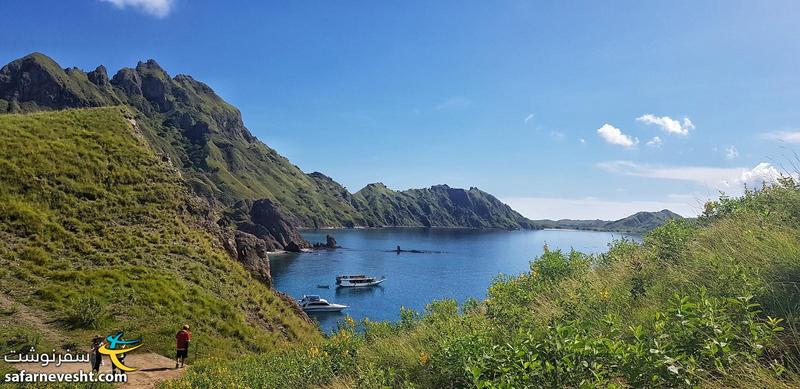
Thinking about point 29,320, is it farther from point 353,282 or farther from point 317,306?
point 353,282

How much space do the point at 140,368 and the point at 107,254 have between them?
41.7ft

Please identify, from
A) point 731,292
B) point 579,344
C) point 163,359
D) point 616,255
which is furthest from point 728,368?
point 163,359

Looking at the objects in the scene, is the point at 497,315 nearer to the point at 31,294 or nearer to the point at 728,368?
the point at 728,368

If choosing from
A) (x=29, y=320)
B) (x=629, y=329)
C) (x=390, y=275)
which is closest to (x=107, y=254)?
(x=29, y=320)

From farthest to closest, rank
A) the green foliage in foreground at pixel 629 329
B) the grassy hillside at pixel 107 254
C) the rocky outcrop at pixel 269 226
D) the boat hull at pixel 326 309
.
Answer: the rocky outcrop at pixel 269 226 → the boat hull at pixel 326 309 → the grassy hillside at pixel 107 254 → the green foliage in foreground at pixel 629 329

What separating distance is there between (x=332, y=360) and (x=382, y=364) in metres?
1.65

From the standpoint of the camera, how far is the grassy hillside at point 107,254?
20641 mm

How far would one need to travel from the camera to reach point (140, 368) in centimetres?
1744

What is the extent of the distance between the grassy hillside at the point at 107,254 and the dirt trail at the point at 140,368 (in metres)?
1.49

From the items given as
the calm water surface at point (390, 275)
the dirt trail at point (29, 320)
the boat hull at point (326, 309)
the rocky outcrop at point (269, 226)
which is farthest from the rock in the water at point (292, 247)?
the dirt trail at point (29, 320)

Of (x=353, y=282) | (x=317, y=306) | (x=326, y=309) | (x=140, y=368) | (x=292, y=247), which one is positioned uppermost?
(x=140, y=368)

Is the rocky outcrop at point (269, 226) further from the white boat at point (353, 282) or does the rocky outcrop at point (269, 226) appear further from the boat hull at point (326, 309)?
the boat hull at point (326, 309)

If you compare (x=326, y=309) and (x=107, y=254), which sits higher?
(x=107, y=254)

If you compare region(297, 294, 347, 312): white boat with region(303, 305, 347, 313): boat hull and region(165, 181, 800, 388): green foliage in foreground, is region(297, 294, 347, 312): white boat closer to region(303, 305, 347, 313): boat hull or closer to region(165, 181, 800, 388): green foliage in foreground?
region(303, 305, 347, 313): boat hull
